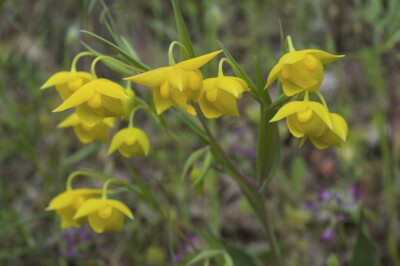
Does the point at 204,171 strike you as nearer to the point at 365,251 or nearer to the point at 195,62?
the point at 195,62

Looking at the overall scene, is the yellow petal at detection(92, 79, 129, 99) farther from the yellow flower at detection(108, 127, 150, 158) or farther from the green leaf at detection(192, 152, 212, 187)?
the green leaf at detection(192, 152, 212, 187)

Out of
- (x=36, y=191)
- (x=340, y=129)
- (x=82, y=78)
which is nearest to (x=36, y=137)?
(x=36, y=191)

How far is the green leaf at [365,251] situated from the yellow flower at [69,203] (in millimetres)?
908

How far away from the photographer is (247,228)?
2.71m

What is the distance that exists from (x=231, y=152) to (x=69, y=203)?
1.43 metres

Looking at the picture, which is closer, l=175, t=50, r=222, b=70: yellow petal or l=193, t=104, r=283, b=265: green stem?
l=175, t=50, r=222, b=70: yellow petal

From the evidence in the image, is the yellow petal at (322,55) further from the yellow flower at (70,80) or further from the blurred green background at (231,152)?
the blurred green background at (231,152)

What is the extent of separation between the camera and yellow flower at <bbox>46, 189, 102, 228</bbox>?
1.45m

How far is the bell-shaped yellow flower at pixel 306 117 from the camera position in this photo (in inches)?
44.3

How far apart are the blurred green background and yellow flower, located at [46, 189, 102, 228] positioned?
0.55m

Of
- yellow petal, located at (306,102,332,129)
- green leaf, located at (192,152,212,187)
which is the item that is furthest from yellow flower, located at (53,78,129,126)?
yellow petal, located at (306,102,332,129)

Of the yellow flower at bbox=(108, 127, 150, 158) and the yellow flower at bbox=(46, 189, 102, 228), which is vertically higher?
the yellow flower at bbox=(108, 127, 150, 158)

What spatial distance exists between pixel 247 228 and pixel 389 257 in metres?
0.77

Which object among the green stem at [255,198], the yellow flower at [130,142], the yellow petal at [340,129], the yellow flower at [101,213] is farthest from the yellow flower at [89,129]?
the yellow petal at [340,129]
